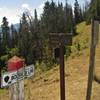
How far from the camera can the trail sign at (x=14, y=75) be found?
563cm

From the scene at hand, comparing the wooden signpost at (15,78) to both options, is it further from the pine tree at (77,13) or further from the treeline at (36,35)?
the pine tree at (77,13)

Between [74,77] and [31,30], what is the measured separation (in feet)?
153

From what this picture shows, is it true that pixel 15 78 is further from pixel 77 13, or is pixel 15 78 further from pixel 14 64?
pixel 77 13

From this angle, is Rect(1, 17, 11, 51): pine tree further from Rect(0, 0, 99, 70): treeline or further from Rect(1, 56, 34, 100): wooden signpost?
Rect(1, 56, 34, 100): wooden signpost

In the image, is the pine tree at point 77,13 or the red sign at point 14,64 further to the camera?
the pine tree at point 77,13

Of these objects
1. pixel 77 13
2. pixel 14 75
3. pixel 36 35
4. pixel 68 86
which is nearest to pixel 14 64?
pixel 14 75

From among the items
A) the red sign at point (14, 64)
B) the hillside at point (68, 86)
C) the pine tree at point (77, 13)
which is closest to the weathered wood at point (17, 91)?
the red sign at point (14, 64)

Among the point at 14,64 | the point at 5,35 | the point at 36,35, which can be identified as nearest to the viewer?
the point at 14,64

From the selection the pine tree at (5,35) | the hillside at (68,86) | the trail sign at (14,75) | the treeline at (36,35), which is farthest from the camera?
the pine tree at (5,35)

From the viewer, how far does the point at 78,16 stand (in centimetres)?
10481

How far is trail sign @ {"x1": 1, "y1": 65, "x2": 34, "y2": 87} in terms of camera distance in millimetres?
5633

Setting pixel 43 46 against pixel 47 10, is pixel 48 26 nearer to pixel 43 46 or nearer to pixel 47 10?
pixel 43 46

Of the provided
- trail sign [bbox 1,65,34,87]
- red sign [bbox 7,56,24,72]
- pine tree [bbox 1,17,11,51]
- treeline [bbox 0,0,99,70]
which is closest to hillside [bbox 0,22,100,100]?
trail sign [bbox 1,65,34,87]

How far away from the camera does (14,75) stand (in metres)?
5.75
